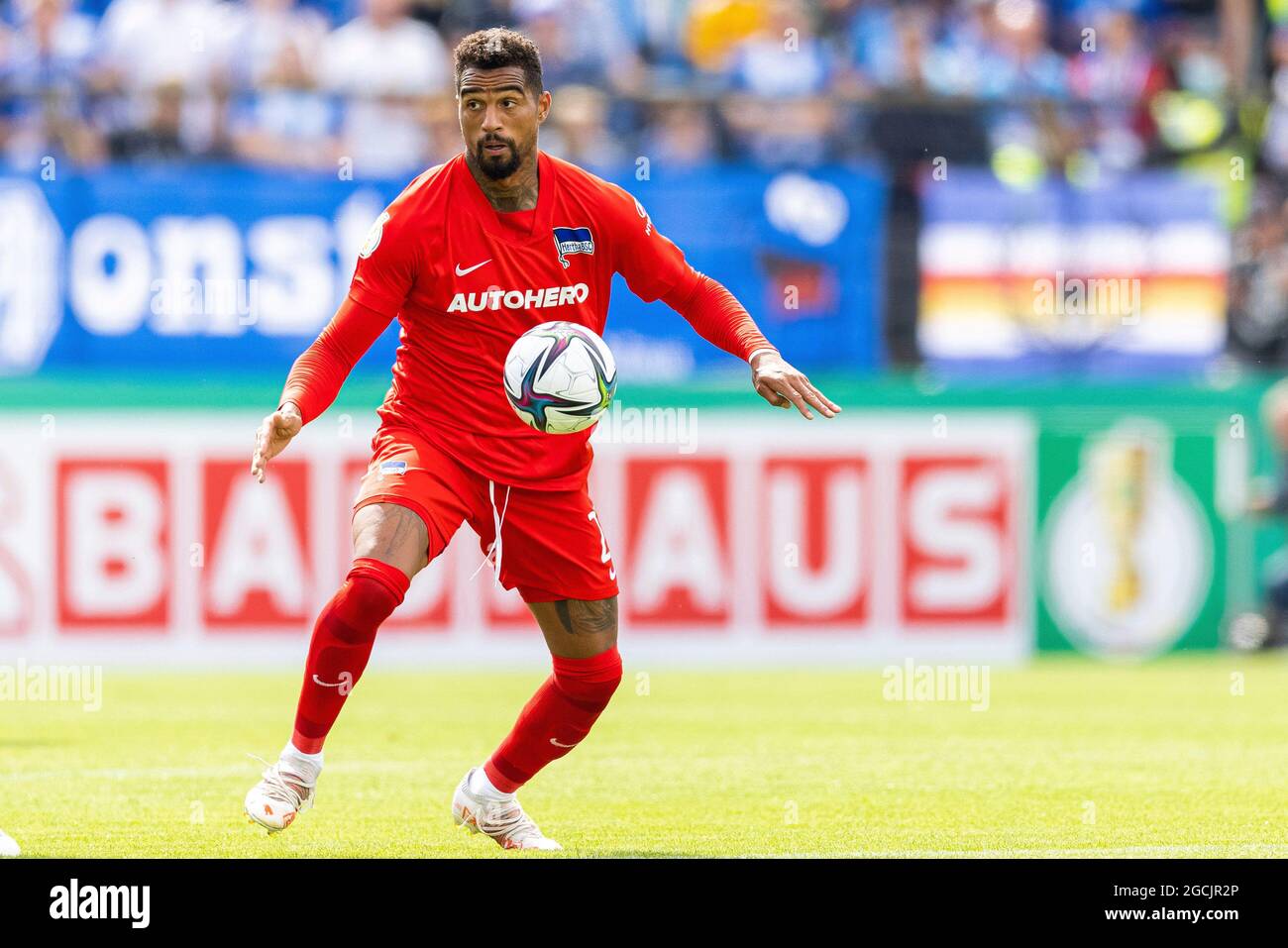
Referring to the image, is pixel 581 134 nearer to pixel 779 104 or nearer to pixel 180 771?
pixel 779 104

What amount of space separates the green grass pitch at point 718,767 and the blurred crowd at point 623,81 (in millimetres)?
3709

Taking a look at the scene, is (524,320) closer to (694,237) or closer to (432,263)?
(432,263)

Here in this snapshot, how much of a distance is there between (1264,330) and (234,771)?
8.79m

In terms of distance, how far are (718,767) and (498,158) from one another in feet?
12.4

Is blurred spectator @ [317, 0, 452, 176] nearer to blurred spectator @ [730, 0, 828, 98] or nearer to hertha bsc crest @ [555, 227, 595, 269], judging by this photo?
blurred spectator @ [730, 0, 828, 98]

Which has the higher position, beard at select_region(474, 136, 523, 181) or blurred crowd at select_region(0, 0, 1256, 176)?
blurred crowd at select_region(0, 0, 1256, 176)

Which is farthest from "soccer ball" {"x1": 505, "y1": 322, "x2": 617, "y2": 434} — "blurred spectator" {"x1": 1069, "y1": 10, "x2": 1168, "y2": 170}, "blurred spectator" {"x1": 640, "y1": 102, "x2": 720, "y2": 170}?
"blurred spectator" {"x1": 1069, "y1": 10, "x2": 1168, "y2": 170}

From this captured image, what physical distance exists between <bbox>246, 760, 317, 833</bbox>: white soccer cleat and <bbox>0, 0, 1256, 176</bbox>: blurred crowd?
8258mm

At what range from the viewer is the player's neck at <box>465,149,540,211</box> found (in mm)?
7782

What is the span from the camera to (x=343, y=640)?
24.5 feet

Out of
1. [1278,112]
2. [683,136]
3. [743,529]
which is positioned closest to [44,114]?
[683,136]

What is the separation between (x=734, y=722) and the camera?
1222cm

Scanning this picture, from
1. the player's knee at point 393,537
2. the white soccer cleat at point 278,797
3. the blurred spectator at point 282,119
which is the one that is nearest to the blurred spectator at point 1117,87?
the blurred spectator at point 282,119

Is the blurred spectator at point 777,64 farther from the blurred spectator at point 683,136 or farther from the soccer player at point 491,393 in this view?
the soccer player at point 491,393
